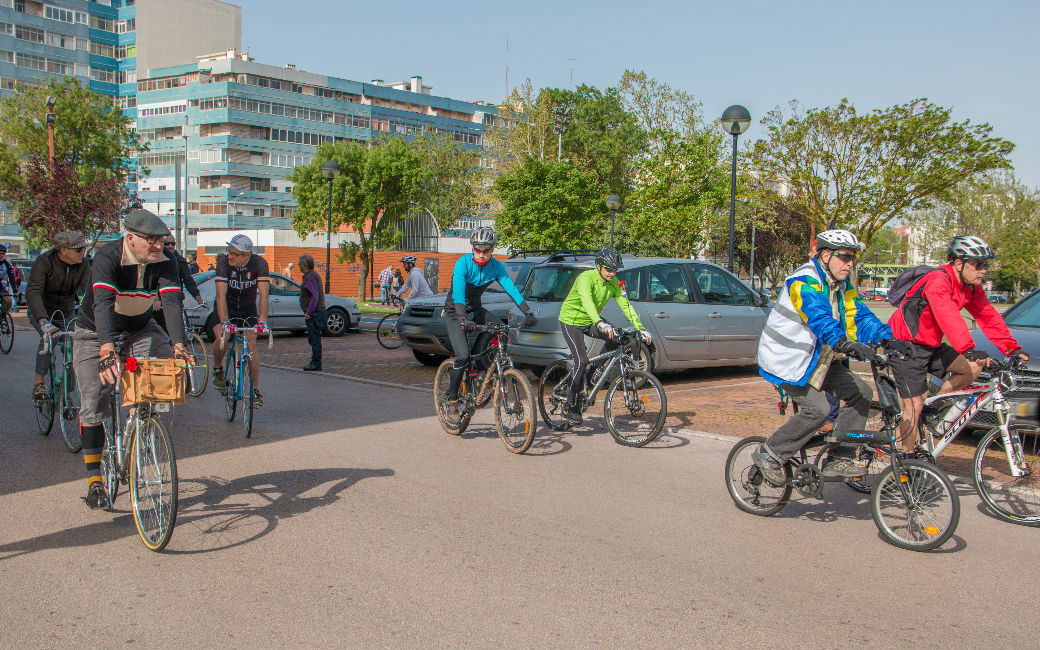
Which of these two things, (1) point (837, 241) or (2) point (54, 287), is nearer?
(1) point (837, 241)

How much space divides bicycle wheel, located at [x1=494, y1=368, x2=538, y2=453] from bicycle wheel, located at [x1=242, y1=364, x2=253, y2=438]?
7.72ft

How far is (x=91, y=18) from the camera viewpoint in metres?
84.9

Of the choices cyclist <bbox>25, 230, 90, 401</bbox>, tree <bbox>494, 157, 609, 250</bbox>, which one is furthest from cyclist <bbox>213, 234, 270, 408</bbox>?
tree <bbox>494, 157, 609, 250</bbox>

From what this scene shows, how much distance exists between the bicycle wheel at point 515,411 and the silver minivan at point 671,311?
2880 mm

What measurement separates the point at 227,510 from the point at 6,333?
12520 mm

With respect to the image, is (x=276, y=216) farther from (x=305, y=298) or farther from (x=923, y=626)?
(x=923, y=626)

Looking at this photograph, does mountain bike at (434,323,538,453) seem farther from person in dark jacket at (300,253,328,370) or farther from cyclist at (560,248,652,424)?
person in dark jacket at (300,253,328,370)

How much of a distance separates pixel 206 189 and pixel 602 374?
78342 millimetres

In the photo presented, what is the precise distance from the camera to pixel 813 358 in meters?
5.17

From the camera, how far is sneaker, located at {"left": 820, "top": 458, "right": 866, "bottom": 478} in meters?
5.23

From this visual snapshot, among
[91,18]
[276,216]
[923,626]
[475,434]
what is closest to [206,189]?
[276,216]

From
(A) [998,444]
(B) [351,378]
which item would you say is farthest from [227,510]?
(B) [351,378]

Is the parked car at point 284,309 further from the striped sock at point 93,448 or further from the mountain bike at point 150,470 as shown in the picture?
the mountain bike at point 150,470

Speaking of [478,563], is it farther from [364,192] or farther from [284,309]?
[364,192]
